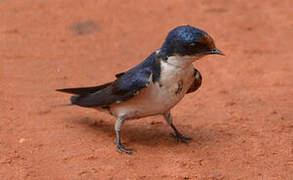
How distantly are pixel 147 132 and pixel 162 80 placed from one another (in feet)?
3.02

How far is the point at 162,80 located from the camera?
4543 millimetres

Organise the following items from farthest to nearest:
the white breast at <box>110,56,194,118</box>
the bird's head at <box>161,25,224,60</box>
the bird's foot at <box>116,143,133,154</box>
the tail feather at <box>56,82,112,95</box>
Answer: the tail feather at <box>56,82,112,95</box>
the bird's foot at <box>116,143,133,154</box>
the white breast at <box>110,56,194,118</box>
the bird's head at <box>161,25,224,60</box>

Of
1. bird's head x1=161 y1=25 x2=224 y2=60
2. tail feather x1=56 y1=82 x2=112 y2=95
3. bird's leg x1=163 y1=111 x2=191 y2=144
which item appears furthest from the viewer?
tail feather x1=56 y1=82 x2=112 y2=95

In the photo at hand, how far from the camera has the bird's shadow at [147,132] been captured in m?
5.08

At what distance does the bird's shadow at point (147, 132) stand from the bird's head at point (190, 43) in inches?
41.4

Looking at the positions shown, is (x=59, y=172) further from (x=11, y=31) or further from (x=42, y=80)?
(x=11, y=31)

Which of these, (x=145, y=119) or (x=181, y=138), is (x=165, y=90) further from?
(x=145, y=119)

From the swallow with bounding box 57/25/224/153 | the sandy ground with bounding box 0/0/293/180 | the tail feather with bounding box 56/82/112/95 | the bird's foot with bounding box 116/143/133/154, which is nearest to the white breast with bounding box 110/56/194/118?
the swallow with bounding box 57/25/224/153

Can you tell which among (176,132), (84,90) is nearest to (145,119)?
(176,132)

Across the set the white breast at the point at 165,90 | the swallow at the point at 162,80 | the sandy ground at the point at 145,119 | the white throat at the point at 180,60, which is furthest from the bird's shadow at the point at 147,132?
the white throat at the point at 180,60

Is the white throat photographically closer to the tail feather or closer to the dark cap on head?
the dark cap on head

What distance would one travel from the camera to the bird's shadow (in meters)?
5.08

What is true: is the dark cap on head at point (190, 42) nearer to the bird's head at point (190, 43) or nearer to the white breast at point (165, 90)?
the bird's head at point (190, 43)

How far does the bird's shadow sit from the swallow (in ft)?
0.97
